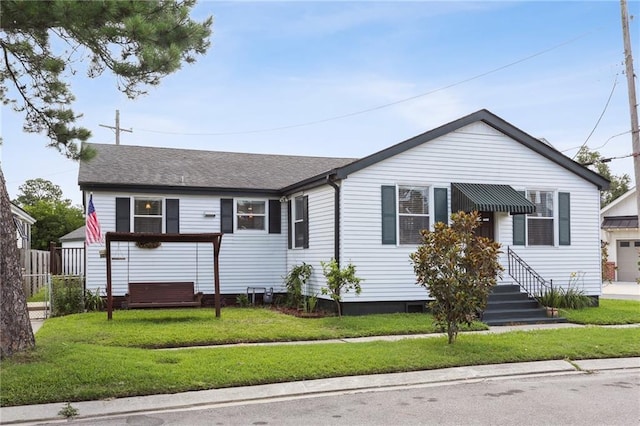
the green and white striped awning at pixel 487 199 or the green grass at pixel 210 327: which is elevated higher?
the green and white striped awning at pixel 487 199

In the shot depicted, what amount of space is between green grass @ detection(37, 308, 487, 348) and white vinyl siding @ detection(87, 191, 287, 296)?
1.98m

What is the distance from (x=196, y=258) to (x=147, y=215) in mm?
1809

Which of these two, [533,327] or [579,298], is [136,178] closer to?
[533,327]

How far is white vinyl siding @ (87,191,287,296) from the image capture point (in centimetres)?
1595

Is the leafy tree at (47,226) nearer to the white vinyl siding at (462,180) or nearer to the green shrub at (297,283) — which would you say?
the green shrub at (297,283)

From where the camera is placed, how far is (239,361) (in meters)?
8.41

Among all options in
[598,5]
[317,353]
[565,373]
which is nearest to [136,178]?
[317,353]

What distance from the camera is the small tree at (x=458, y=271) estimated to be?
9.52 metres

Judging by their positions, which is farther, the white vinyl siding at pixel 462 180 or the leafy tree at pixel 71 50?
the white vinyl siding at pixel 462 180

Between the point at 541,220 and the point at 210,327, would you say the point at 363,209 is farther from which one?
the point at 541,220

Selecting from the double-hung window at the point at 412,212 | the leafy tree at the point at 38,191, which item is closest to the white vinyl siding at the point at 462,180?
the double-hung window at the point at 412,212

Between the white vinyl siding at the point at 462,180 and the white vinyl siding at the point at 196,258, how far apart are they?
4255mm

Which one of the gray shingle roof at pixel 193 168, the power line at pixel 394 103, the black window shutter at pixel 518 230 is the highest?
the power line at pixel 394 103

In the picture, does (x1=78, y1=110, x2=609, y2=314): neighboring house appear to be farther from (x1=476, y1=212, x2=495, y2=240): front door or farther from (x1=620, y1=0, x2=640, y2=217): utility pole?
(x1=620, y1=0, x2=640, y2=217): utility pole
